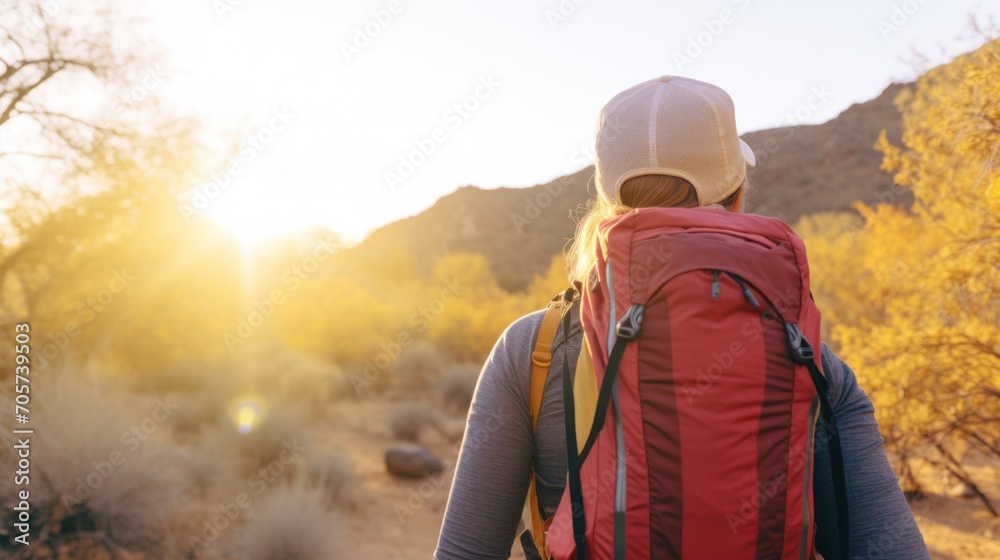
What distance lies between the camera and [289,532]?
5930 millimetres

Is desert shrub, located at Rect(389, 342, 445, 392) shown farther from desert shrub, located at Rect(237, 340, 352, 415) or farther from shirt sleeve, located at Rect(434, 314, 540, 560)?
shirt sleeve, located at Rect(434, 314, 540, 560)

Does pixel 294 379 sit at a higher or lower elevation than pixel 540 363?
lower

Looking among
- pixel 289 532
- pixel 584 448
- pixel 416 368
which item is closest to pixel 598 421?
pixel 584 448

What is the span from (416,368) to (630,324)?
1629 cm

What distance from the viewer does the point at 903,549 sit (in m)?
1.11

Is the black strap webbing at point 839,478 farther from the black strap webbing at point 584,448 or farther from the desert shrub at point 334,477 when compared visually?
the desert shrub at point 334,477

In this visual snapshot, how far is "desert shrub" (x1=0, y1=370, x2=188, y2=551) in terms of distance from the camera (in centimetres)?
518

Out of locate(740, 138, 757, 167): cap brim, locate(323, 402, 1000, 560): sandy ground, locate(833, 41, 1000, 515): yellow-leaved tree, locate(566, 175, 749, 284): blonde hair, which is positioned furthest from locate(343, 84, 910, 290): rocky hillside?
locate(566, 175, 749, 284): blonde hair

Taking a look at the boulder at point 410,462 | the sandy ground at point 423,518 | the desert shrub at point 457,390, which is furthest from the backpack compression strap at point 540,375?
the desert shrub at point 457,390

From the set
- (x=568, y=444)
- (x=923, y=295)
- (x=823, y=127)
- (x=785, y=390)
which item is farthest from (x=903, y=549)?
(x=823, y=127)

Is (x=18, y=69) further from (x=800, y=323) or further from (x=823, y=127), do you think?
(x=823, y=127)

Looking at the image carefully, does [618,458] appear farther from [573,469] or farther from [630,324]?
[630,324]

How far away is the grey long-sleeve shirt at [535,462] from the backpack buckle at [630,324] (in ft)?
0.54

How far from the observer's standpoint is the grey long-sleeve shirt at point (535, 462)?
1.13 m
